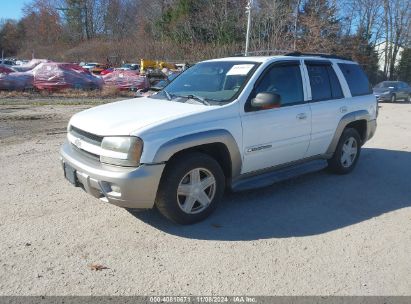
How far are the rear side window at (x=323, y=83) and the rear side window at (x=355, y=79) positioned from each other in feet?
1.18

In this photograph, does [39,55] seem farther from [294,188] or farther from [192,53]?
[294,188]

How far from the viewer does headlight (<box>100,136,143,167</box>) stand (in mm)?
3803

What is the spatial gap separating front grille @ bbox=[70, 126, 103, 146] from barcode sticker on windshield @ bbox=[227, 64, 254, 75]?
186 cm

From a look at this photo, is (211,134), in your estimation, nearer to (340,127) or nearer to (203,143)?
(203,143)

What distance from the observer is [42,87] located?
69.0ft

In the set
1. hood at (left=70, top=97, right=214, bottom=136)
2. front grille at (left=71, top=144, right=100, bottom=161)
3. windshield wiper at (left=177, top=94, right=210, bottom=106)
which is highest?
windshield wiper at (left=177, top=94, right=210, bottom=106)

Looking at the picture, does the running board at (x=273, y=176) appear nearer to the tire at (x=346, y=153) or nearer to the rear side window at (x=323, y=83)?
the tire at (x=346, y=153)

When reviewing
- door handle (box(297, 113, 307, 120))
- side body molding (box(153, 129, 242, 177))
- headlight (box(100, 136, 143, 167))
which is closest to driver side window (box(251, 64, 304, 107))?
door handle (box(297, 113, 307, 120))

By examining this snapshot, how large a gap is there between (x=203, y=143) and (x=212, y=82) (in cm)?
117

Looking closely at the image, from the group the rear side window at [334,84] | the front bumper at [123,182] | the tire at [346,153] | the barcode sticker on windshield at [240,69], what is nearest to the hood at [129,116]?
the front bumper at [123,182]

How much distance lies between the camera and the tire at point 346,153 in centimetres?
619

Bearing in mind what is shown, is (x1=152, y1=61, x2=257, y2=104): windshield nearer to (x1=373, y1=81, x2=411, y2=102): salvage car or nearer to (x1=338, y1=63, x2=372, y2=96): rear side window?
(x1=338, y1=63, x2=372, y2=96): rear side window

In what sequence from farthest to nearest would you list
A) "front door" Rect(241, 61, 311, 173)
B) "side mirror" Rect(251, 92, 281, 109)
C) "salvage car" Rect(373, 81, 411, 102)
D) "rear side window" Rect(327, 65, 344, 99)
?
1. "salvage car" Rect(373, 81, 411, 102)
2. "rear side window" Rect(327, 65, 344, 99)
3. "front door" Rect(241, 61, 311, 173)
4. "side mirror" Rect(251, 92, 281, 109)

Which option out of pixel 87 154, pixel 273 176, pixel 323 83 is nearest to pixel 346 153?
pixel 323 83
